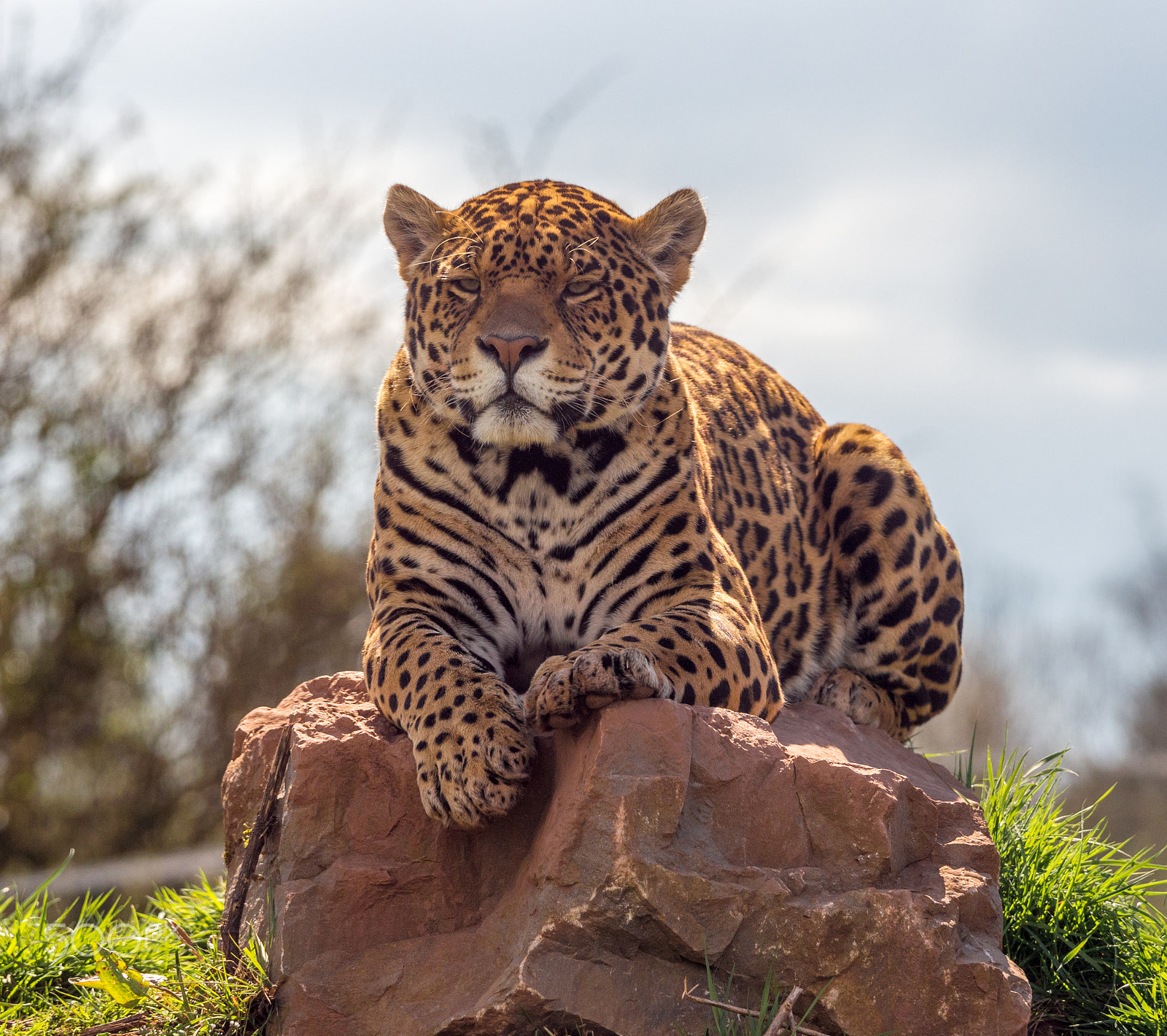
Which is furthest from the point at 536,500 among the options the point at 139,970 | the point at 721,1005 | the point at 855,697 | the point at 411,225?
the point at 139,970

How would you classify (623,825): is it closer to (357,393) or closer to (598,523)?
(598,523)

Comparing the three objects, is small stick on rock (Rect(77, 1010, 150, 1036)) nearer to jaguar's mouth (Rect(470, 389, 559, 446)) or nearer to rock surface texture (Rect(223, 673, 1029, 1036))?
rock surface texture (Rect(223, 673, 1029, 1036))

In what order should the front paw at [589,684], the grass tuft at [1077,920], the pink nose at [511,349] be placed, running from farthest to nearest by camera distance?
the grass tuft at [1077,920] < the pink nose at [511,349] < the front paw at [589,684]

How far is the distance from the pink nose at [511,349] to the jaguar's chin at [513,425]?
16 cm

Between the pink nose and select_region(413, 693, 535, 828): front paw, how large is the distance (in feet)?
4.53

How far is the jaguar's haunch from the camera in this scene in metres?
4.93

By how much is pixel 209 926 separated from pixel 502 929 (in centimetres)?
266

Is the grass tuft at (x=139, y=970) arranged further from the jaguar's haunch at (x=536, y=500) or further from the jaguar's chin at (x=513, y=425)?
the jaguar's chin at (x=513, y=425)

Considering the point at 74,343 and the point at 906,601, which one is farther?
the point at 74,343

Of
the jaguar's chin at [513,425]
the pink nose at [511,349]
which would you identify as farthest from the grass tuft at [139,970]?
the pink nose at [511,349]

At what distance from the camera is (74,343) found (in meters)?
17.0

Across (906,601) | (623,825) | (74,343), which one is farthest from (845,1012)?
(74,343)

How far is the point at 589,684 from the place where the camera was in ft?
15.4

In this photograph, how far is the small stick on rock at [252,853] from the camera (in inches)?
225
